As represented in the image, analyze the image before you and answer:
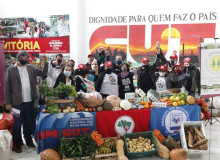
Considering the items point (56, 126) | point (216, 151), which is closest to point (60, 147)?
point (56, 126)

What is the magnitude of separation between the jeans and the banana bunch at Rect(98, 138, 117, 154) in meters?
1.46

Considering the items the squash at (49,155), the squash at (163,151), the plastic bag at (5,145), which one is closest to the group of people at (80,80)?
the plastic bag at (5,145)

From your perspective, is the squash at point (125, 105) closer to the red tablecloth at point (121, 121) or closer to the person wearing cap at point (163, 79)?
the red tablecloth at point (121, 121)

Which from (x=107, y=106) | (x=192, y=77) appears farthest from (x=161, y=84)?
(x=107, y=106)

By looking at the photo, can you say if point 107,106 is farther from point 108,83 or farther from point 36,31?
point 36,31

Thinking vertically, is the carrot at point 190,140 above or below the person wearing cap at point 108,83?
below

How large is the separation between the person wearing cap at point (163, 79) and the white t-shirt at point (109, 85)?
3.19 feet

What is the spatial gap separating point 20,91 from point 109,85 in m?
1.78

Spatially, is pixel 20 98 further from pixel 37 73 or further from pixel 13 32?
pixel 13 32

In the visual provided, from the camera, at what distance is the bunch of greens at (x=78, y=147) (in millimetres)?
3319

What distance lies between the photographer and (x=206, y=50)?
15.2ft

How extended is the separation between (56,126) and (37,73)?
110cm

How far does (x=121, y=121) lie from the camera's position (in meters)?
3.80

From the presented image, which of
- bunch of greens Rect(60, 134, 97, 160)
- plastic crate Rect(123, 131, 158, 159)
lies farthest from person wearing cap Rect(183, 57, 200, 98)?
bunch of greens Rect(60, 134, 97, 160)
